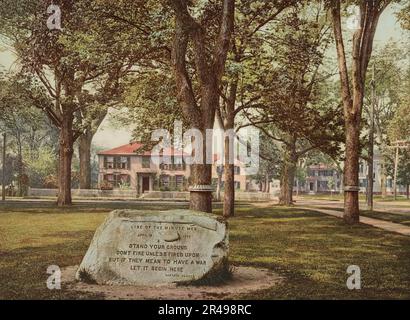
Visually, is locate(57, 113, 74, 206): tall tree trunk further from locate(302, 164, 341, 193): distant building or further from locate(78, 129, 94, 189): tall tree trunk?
locate(302, 164, 341, 193): distant building

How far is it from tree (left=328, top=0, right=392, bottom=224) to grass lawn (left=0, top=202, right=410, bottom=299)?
4.78 feet

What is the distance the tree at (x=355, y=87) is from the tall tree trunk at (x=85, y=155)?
22.5 meters

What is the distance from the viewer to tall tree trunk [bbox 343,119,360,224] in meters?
20.6

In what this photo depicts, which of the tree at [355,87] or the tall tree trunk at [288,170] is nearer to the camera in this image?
the tree at [355,87]

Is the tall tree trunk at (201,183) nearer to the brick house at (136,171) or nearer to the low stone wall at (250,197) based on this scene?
the low stone wall at (250,197)

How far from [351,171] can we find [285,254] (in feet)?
26.6

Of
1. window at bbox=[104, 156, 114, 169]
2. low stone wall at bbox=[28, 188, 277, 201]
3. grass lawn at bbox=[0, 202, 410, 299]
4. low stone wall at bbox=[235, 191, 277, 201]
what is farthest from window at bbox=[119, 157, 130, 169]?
grass lawn at bbox=[0, 202, 410, 299]

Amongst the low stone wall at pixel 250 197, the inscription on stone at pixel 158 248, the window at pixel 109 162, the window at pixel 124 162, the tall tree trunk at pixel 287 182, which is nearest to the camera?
the inscription on stone at pixel 158 248

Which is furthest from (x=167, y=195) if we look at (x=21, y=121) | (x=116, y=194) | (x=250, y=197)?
(x=21, y=121)

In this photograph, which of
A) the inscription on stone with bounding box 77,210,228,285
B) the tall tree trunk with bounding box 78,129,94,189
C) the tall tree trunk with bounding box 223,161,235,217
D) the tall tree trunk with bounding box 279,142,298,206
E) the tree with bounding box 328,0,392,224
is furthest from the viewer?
the tall tree trunk with bounding box 78,129,94,189

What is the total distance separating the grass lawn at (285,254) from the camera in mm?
9062

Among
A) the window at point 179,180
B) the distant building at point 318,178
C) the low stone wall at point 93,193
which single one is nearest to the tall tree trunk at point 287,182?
the low stone wall at point 93,193

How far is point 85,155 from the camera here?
40.5m

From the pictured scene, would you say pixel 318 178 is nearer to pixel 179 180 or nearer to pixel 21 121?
pixel 179 180
